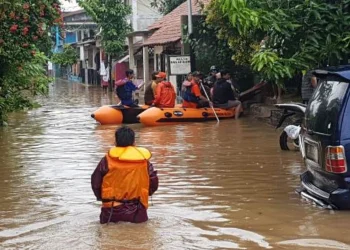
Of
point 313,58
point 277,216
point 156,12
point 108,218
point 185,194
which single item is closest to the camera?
point 108,218

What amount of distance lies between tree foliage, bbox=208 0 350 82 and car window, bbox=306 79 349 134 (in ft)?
6.54

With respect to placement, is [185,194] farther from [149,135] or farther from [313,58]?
[149,135]

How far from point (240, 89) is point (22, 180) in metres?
13.5

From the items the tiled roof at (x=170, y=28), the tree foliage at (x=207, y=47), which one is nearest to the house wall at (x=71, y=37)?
the tiled roof at (x=170, y=28)

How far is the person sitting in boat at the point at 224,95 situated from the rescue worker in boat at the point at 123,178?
1282cm

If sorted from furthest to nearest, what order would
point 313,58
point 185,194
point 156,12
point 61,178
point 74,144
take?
point 156,12, point 74,144, point 61,178, point 313,58, point 185,194

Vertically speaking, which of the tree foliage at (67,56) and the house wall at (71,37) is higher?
the house wall at (71,37)

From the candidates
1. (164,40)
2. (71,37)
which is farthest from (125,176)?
(71,37)

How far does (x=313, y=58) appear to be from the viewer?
32.7 ft

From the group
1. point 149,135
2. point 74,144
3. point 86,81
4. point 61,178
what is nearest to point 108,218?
point 61,178

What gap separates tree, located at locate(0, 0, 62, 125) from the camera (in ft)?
54.7

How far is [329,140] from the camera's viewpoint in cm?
714

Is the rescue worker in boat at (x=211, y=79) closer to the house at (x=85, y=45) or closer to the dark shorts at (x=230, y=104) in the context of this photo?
the dark shorts at (x=230, y=104)

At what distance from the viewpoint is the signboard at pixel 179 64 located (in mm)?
22641
